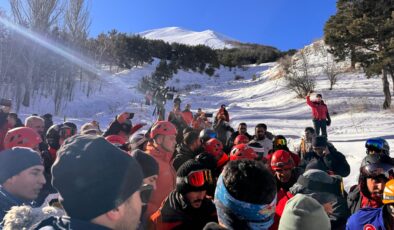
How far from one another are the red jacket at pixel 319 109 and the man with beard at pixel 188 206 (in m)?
9.37

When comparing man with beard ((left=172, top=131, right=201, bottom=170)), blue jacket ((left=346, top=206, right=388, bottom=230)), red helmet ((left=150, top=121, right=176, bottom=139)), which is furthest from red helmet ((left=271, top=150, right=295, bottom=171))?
man with beard ((left=172, top=131, right=201, bottom=170))

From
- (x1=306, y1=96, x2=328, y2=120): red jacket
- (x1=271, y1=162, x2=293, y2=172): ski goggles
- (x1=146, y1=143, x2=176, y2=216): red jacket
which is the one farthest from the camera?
(x1=306, y1=96, x2=328, y2=120): red jacket

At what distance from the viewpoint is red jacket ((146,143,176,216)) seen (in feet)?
11.3

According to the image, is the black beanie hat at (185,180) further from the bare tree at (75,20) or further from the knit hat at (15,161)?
the bare tree at (75,20)

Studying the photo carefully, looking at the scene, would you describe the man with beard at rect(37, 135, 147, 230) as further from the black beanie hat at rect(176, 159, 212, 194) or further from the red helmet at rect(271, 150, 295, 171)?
the red helmet at rect(271, 150, 295, 171)

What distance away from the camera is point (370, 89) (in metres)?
21.8

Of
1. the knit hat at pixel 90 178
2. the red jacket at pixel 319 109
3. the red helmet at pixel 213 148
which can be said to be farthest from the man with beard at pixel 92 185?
the red jacket at pixel 319 109

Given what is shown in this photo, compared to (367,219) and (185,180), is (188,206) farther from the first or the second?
(367,219)

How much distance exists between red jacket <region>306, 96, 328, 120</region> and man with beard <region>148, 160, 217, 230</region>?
9.37 meters

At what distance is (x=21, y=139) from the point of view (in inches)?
172

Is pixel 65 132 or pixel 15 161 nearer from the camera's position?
pixel 15 161

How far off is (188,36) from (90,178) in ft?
295

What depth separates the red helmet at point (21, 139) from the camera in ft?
14.3

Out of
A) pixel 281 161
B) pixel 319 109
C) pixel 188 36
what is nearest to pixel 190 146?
pixel 281 161
